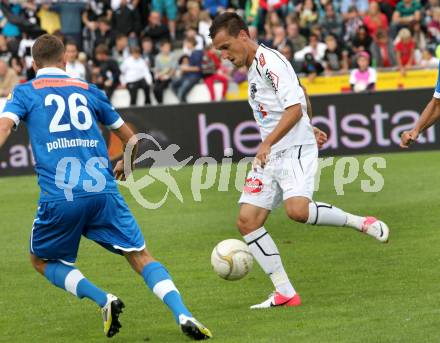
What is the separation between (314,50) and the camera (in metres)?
24.6

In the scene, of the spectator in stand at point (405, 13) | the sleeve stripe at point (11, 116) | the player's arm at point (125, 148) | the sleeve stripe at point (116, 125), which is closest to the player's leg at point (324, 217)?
the player's arm at point (125, 148)

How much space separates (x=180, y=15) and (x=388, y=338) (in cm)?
2057

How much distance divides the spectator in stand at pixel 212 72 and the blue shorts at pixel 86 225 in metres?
16.0

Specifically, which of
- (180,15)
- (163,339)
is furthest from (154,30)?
(163,339)

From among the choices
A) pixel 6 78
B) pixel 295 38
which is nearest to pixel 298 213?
pixel 6 78

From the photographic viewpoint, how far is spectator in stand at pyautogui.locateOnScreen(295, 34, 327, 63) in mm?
24458

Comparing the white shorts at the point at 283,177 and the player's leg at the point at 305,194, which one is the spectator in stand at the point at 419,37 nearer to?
the player's leg at the point at 305,194

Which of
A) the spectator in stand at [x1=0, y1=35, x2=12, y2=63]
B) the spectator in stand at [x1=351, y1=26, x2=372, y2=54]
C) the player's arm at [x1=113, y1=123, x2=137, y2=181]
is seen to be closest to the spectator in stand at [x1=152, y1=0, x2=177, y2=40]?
the spectator in stand at [x1=0, y1=35, x2=12, y2=63]

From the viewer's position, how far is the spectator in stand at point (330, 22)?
2605 cm

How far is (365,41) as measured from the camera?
973 inches

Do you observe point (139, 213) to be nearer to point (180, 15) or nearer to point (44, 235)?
point (44, 235)

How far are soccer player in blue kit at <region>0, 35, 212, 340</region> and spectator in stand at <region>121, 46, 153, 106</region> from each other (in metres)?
15.8

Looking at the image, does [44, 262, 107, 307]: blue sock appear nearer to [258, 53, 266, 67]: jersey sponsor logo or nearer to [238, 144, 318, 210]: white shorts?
[238, 144, 318, 210]: white shorts

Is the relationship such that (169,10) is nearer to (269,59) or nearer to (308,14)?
(308,14)
